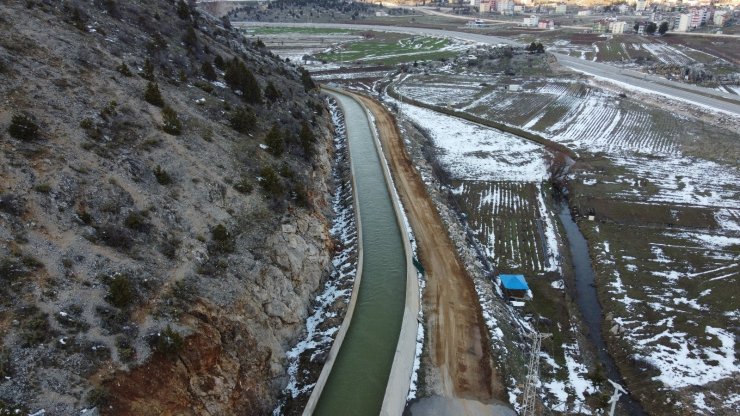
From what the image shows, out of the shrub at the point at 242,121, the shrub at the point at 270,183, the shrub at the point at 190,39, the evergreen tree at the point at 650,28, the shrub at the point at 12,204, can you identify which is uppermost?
the evergreen tree at the point at 650,28

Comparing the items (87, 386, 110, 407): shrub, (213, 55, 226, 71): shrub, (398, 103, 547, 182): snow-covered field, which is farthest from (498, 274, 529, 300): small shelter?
(213, 55, 226, 71): shrub

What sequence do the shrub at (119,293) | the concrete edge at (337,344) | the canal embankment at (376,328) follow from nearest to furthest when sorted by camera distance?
1. the shrub at (119,293)
2. the concrete edge at (337,344)
3. the canal embankment at (376,328)

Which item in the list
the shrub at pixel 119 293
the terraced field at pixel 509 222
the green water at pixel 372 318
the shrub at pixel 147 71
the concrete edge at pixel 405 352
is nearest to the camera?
the shrub at pixel 119 293

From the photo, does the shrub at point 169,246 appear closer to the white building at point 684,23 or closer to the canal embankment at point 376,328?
the canal embankment at point 376,328

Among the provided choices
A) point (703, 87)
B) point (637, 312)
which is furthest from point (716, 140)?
point (637, 312)

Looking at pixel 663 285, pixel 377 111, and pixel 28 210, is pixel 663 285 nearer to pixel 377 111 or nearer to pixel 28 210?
pixel 28 210

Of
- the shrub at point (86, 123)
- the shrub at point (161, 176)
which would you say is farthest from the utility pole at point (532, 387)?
the shrub at point (86, 123)

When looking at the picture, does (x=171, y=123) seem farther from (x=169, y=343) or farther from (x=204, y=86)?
(x=169, y=343)
